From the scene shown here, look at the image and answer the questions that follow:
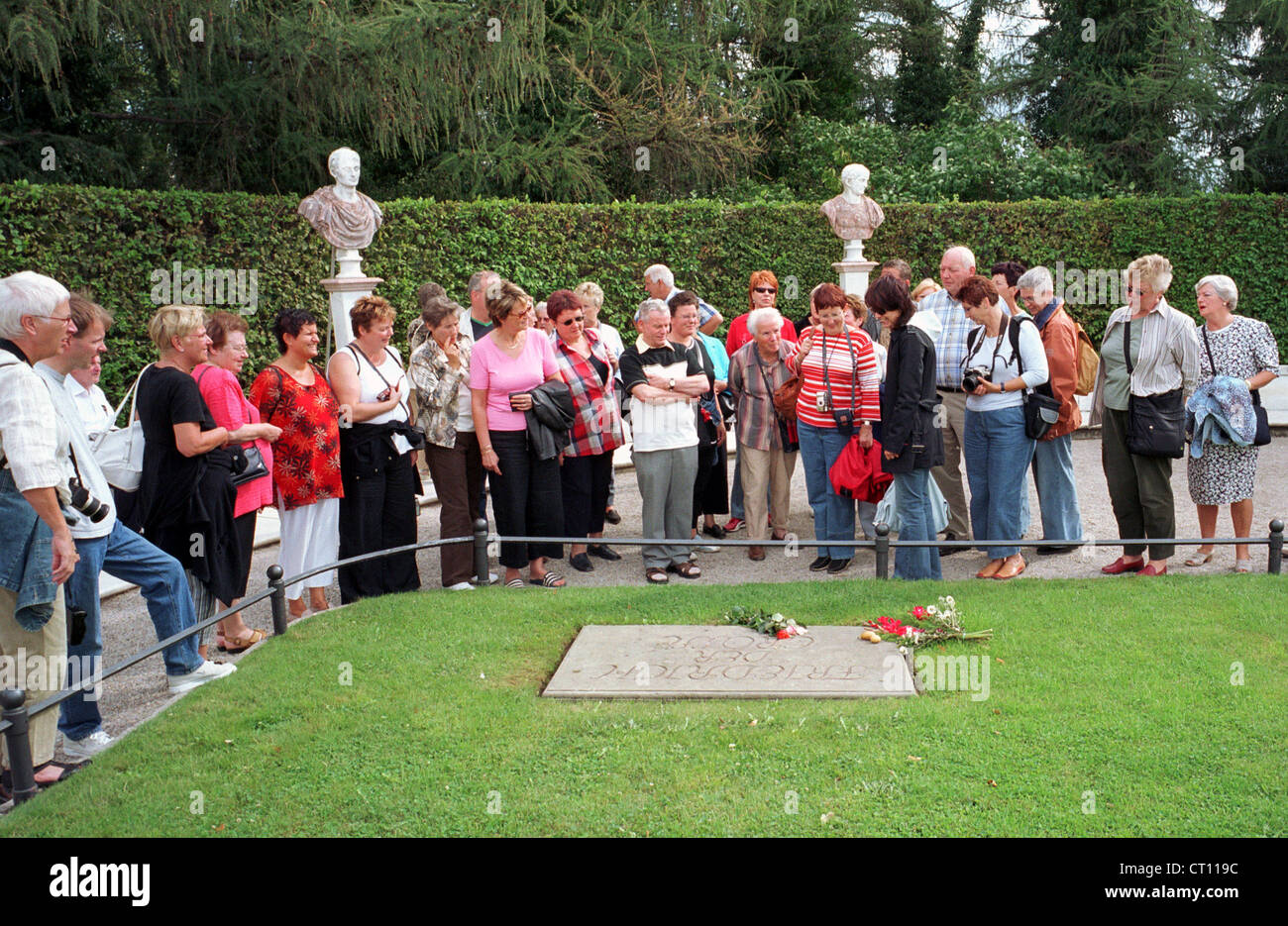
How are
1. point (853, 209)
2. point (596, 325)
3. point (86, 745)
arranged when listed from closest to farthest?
point (86, 745) → point (596, 325) → point (853, 209)

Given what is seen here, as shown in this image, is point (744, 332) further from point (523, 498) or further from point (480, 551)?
point (480, 551)

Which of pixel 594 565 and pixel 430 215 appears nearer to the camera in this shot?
pixel 594 565

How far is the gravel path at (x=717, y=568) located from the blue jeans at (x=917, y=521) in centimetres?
50

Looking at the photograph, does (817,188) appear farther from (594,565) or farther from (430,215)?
(594,565)

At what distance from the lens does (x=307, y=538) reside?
7684 mm

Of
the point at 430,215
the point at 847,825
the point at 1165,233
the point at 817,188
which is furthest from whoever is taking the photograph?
the point at 817,188

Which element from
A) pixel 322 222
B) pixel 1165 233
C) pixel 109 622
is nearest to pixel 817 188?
pixel 1165 233

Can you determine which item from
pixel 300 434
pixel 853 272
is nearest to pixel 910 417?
pixel 300 434

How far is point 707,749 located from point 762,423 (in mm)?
4170

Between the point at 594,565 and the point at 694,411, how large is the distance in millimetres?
1477

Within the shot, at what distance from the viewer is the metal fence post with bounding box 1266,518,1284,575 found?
724 centimetres

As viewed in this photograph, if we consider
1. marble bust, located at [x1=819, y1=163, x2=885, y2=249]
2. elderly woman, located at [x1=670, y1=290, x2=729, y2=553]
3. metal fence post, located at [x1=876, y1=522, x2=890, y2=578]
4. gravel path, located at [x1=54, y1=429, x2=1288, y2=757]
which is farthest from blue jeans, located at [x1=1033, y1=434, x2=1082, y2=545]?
marble bust, located at [x1=819, y1=163, x2=885, y2=249]

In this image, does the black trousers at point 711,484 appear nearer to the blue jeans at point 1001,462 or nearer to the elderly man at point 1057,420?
the blue jeans at point 1001,462

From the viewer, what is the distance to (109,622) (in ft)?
25.7
